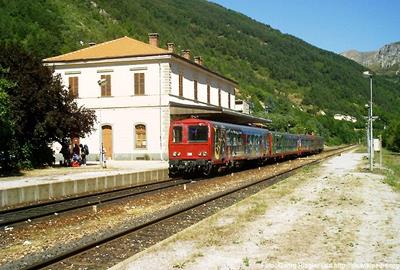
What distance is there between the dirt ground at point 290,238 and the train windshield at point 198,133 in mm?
11137

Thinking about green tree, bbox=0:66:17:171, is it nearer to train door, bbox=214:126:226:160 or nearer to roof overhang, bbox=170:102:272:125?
train door, bbox=214:126:226:160

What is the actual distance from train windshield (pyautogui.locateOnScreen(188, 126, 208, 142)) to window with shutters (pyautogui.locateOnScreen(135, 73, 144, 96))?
16821 millimetres

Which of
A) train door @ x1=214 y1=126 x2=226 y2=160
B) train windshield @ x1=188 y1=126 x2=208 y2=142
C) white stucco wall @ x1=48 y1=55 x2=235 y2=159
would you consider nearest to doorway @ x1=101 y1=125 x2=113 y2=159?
white stucco wall @ x1=48 y1=55 x2=235 y2=159

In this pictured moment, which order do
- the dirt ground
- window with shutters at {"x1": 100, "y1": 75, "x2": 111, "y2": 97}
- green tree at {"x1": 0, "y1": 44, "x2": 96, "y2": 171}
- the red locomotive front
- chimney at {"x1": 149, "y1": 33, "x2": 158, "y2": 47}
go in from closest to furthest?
the dirt ground, the red locomotive front, green tree at {"x1": 0, "y1": 44, "x2": 96, "y2": 171}, window with shutters at {"x1": 100, "y1": 75, "x2": 111, "y2": 97}, chimney at {"x1": 149, "y1": 33, "x2": 158, "y2": 47}

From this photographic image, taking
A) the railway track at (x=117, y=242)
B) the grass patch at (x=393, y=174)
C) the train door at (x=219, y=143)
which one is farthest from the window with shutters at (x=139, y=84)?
the railway track at (x=117, y=242)

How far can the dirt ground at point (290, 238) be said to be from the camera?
27.0ft

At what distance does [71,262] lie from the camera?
9133 millimetres

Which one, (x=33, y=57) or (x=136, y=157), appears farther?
(x=136, y=157)

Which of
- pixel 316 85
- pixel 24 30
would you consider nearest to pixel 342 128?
pixel 316 85

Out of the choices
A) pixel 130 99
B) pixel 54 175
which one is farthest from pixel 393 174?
pixel 130 99

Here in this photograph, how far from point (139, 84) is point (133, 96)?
1054 millimetres

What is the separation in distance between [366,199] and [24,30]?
252ft

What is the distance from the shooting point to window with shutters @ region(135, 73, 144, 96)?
145 feet

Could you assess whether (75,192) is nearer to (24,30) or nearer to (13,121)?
(13,121)
